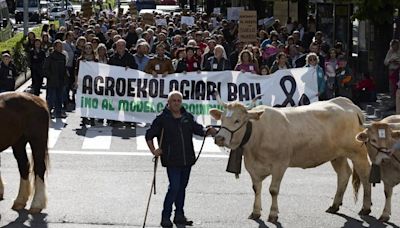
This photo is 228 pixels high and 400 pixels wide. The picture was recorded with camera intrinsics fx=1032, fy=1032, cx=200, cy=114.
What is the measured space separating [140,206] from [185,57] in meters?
9.89

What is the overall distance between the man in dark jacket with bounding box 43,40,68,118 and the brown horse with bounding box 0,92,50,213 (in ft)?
31.6

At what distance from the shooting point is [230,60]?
2631cm

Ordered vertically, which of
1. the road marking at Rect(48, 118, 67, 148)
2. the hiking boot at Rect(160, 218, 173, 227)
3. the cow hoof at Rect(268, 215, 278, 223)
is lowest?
the road marking at Rect(48, 118, 67, 148)

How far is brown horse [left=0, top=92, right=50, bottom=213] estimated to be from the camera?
553 inches

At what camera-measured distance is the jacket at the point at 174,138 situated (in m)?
13.3

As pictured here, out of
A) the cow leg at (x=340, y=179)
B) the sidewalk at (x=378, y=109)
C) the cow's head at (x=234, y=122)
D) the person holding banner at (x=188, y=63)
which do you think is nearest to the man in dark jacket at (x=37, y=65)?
the person holding banner at (x=188, y=63)

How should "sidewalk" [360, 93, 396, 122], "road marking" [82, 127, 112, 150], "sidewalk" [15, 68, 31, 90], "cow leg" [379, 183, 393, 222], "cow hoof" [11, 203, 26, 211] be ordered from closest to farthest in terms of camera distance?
1. "cow leg" [379, 183, 393, 222]
2. "cow hoof" [11, 203, 26, 211]
3. "road marking" [82, 127, 112, 150]
4. "sidewalk" [360, 93, 396, 122]
5. "sidewalk" [15, 68, 31, 90]

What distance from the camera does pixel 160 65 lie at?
909 inches

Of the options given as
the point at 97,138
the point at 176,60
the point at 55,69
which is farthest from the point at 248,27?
the point at 97,138

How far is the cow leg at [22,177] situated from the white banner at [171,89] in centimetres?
807

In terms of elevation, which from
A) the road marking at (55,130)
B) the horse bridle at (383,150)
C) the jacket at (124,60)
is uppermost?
the jacket at (124,60)

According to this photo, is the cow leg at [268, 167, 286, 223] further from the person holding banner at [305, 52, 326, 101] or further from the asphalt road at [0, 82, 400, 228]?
the person holding banner at [305, 52, 326, 101]

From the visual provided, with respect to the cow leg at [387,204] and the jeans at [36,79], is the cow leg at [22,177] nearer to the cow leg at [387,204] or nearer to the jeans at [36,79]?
the cow leg at [387,204]

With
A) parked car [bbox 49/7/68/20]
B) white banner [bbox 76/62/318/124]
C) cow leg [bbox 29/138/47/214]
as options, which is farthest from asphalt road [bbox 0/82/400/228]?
parked car [bbox 49/7/68/20]
